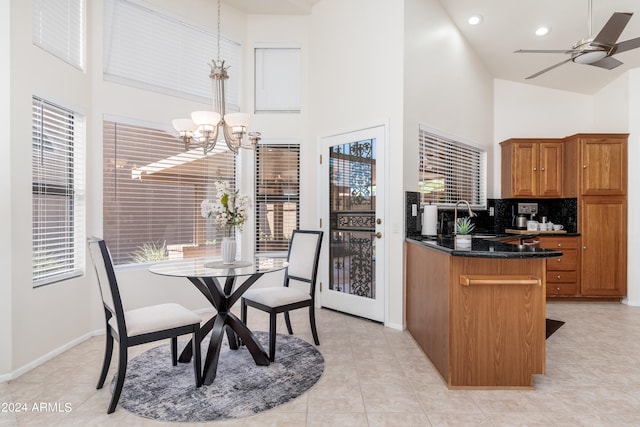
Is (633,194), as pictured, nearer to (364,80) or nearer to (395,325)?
(395,325)

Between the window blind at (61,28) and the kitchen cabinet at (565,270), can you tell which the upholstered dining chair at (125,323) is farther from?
the kitchen cabinet at (565,270)

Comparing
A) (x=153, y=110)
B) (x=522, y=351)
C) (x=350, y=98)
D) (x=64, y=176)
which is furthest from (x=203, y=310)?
(x=522, y=351)

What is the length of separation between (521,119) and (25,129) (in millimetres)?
6052

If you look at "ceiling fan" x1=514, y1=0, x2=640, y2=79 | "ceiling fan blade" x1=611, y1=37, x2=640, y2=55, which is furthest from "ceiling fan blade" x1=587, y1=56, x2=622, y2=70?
"ceiling fan blade" x1=611, y1=37, x2=640, y2=55

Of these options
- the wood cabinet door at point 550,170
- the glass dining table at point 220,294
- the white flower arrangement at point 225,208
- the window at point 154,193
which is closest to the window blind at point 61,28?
the window at point 154,193

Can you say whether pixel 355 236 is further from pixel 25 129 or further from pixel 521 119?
pixel 521 119

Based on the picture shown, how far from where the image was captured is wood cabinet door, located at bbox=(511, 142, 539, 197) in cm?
512

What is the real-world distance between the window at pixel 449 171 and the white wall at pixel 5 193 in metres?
3.56

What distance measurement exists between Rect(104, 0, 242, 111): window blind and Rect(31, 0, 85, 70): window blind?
0.24m

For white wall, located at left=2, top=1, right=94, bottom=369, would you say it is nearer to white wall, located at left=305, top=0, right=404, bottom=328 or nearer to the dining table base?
the dining table base

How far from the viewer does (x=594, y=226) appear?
4.80 metres

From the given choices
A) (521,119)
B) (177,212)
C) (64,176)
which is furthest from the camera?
(521,119)

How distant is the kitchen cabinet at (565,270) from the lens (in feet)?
15.9

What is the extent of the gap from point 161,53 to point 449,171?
3617mm
